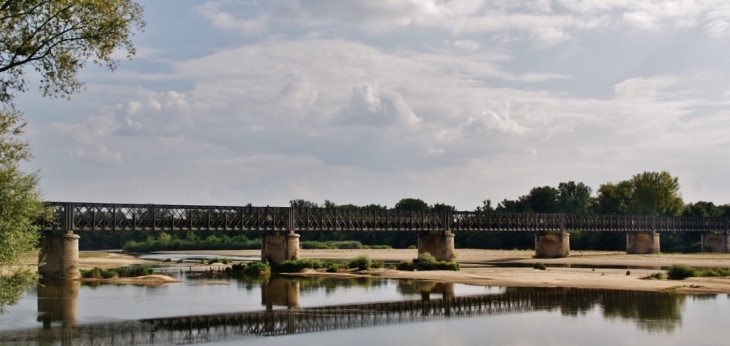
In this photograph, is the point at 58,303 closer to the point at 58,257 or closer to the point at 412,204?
the point at 58,257

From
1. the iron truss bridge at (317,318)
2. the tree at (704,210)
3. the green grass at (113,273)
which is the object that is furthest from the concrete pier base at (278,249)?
the tree at (704,210)

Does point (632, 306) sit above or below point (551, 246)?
below

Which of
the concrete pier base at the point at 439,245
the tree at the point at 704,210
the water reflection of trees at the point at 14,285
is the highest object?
the tree at the point at 704,210

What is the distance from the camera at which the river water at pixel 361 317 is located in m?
31.2

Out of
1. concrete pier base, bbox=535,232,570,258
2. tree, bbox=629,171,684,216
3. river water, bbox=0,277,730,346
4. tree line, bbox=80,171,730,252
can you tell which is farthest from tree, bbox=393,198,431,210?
river water, bbox=0,277,730,346

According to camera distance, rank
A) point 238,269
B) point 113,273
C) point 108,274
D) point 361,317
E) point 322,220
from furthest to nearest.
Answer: point 322,220, point 238,269, point 113,273, point 108,274, point 361,317

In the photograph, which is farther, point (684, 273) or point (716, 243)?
point (716, 243)

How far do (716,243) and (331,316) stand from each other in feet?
382

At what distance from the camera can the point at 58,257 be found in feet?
204

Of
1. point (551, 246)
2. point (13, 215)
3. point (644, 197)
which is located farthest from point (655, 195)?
point (13, 215)

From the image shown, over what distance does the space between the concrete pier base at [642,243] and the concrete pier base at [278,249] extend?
73253 mm

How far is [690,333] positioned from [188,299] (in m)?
29.5

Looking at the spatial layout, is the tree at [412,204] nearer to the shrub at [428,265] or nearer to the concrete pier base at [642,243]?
the concrete pier base at [642,243]

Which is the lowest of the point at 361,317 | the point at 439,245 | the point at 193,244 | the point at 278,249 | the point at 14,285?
the point at 193,244
